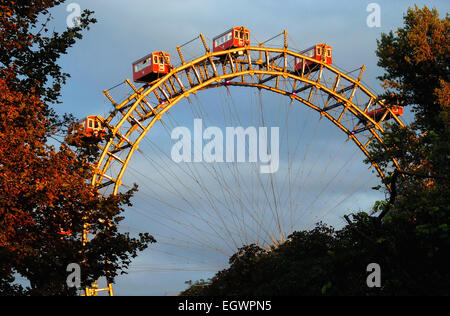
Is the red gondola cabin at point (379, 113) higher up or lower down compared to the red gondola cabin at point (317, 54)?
lower down

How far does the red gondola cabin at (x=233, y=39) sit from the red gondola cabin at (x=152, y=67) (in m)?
4.17

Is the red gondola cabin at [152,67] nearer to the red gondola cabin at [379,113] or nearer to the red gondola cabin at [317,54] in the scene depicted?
the red gondola cabin at [317,54]

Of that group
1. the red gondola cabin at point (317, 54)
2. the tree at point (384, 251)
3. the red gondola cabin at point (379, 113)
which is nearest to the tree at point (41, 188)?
the tree at point (384, 251)

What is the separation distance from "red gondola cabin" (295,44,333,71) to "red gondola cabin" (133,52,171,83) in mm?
11895

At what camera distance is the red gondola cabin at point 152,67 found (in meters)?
40.4

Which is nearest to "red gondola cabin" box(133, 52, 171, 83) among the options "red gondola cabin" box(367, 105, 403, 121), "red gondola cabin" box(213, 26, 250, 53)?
"red gondola cabin" box(213, 26, 250, 53)

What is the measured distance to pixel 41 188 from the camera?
64.8ft

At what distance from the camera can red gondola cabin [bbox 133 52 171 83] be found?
40.4 metres

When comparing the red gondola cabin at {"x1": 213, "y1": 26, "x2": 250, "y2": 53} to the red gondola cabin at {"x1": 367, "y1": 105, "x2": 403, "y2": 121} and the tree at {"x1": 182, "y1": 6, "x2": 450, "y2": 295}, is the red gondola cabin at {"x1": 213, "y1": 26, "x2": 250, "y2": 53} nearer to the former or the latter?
the tree at {"x1": 182, "y1": 6, "x2": 450, "y2": 295}

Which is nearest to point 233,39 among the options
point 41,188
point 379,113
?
point 379,113

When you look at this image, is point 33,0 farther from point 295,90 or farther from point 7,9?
point 295,90

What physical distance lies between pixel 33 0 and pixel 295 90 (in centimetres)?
2658
